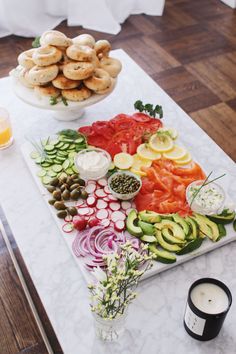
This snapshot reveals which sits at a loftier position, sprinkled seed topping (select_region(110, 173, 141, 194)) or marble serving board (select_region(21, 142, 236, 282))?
sprinkled seed topping (select_region(110, 173, 141, 194))

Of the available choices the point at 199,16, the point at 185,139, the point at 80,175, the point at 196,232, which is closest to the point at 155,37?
the point at 199,16

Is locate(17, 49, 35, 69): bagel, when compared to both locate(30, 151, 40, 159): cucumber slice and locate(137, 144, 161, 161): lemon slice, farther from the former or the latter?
locate(137, 144, 161, 161): lemon slice

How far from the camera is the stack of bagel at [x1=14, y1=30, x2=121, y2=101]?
1.71 meters

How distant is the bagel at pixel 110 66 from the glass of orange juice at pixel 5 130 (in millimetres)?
447

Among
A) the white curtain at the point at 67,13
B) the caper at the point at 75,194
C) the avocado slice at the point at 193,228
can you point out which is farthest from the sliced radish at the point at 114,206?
the white curtain at the point at 67,13

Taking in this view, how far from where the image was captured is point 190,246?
139 centimetres

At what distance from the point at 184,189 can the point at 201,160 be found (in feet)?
0.80

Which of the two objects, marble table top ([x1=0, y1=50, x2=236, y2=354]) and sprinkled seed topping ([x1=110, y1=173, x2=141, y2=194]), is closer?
marble table top ([x1=0, y1=50, x2=236, y2=354])

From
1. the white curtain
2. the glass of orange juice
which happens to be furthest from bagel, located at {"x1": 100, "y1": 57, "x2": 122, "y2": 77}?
the white curtain

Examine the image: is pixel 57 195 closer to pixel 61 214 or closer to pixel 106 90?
pixel 61 214

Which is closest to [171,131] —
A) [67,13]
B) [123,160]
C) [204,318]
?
[123,160]

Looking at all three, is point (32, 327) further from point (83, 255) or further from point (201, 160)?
point (201, 160)

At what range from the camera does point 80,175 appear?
5.38 ft

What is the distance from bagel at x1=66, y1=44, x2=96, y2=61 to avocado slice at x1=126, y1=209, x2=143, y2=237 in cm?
65
